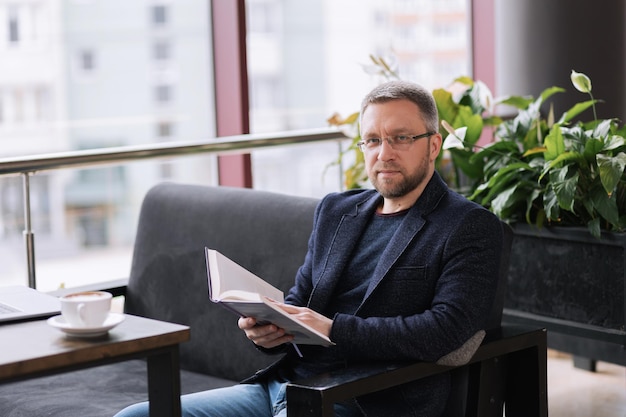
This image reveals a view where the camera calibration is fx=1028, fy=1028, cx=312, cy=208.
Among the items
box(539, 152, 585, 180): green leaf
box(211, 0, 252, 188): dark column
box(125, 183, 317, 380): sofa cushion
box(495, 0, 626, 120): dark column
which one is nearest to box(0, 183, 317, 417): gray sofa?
box(125, 183, 317, 380): sofa cushion

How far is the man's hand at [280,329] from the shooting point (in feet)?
6.86

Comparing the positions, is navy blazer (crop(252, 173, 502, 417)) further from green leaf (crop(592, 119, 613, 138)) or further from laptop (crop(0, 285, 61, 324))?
green leaf (crop(592, 119, 613, 138))

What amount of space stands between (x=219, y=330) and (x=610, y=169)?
1236 millimetres

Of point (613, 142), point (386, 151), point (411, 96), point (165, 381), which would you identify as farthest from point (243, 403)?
point (613, 142)

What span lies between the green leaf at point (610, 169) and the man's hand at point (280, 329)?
4.01 feet

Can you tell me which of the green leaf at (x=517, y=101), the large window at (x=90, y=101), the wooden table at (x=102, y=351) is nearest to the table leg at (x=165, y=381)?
the wooden table at (x=102, y=351)

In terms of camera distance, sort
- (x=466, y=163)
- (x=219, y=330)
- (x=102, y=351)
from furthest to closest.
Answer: (x=466, y=163) → (x=219, y=330) → (x=102, y=351)

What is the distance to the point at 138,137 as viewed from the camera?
815 centimetres

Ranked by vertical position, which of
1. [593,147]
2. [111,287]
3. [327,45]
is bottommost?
[111,287]

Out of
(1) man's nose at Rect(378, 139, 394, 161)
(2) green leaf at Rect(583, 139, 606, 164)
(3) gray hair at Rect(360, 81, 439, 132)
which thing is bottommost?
(2) green leaf at Rect(583, 139, 606, 164)

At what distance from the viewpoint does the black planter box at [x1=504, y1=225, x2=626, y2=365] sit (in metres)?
3.12

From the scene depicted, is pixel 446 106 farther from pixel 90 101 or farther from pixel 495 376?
pixel 90 101

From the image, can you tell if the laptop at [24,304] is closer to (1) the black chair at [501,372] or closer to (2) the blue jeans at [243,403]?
(2) the blue jeans at [243,403]

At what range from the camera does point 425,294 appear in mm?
2154
